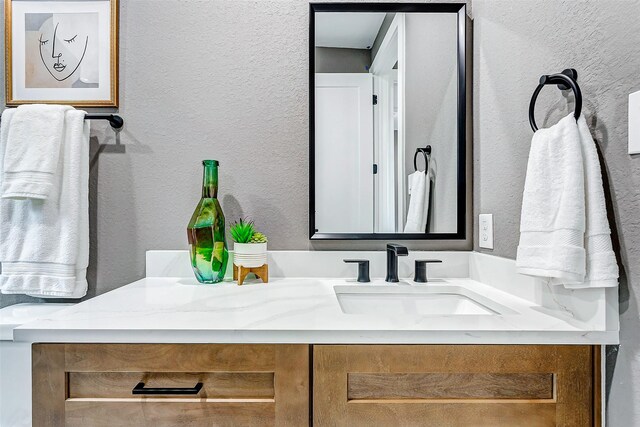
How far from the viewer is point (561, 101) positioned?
93 centimetres

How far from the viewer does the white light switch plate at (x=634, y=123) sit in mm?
710

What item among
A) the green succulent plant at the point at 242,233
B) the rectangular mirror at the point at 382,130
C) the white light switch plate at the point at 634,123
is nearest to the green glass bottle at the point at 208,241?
the green succulent plant at the point at 242,233

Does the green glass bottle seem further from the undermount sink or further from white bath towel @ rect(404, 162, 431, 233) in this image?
white bath towel @ rect(404, 162, 431, 233)

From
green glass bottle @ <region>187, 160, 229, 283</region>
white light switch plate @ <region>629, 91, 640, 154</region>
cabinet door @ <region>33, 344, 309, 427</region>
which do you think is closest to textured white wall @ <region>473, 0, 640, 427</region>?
white light switch plate @ <region>629, 91, 640, 154</region>

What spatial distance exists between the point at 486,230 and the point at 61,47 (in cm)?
159

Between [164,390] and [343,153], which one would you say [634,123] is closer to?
[343,153]

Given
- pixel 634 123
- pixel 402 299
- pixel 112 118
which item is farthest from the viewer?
pixel 112 118

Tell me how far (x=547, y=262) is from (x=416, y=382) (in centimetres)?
36

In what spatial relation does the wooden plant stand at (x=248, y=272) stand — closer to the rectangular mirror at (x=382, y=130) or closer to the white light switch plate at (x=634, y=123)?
the rectangular mirror at (x=382, y=130)

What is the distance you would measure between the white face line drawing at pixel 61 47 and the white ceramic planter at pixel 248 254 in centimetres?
88

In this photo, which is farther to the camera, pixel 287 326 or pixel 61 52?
pixel 61 52

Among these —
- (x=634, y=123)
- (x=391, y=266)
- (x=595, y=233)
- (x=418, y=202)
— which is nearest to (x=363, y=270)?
(x=391, y=266)

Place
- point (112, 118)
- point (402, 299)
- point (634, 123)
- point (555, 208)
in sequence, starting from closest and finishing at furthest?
1. point (634, 123)
2. point (555, 208)
3. point (402, 299)
4. point (112, 118)

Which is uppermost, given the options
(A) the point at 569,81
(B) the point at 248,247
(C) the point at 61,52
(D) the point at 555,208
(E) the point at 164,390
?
(C) the point at 61,52
